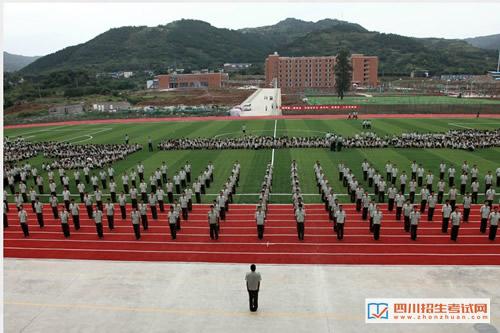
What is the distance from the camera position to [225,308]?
869cm

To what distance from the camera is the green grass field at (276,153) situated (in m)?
20.0

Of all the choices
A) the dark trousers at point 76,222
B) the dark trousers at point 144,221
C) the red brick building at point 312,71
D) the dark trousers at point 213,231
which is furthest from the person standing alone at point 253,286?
the red brick building at point 312,71

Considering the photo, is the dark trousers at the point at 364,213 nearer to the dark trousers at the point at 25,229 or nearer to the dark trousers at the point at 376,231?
the dark trousers at the point at 376,231

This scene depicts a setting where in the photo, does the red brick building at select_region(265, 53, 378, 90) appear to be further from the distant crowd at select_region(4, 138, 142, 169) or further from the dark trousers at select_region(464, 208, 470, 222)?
the dark trousers at select_region(464, 208, 470, 222)

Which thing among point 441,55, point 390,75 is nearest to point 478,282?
point 390,75

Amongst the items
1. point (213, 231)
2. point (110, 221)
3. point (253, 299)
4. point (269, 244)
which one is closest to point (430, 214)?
point (269, 244)

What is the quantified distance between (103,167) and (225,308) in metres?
16.3

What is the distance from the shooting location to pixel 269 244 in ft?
40.0

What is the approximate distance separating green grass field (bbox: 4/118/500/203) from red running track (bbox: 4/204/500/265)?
3108mm

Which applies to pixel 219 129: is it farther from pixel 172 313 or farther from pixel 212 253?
pixel 172 313

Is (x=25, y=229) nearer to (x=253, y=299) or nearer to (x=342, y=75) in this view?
(x=253, y=299)

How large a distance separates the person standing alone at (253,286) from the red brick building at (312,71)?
11024cm

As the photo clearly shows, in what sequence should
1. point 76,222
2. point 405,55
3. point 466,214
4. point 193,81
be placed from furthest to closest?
point 405,55, point 193,81, point 76,222, point 466,214

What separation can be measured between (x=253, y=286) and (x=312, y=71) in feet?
372
